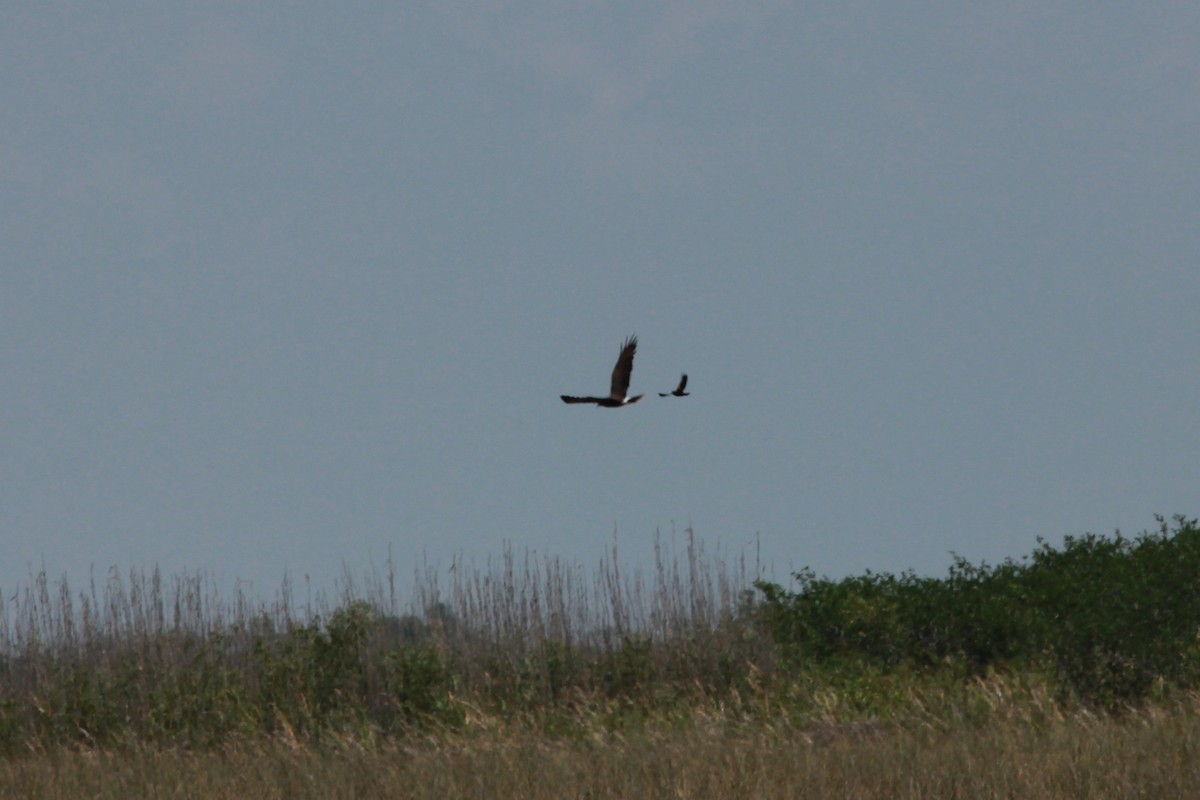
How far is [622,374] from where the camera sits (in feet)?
20.1

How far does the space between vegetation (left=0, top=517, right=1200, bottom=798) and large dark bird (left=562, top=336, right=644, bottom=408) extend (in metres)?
2.90

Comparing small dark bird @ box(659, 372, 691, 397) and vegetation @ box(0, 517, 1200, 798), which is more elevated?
small dark bird @ box(659, 372, 691, 397)

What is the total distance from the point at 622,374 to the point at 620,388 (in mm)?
94

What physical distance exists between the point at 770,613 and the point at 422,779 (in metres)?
8.12

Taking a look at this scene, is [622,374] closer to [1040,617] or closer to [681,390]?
[681,390]

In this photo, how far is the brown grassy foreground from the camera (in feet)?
24.4

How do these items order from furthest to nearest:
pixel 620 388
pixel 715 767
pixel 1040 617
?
pixel 1040 617
pixel 715 767
pixel 620 388

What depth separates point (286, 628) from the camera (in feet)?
50.9

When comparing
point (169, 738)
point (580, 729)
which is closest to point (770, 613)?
point (580, 729)

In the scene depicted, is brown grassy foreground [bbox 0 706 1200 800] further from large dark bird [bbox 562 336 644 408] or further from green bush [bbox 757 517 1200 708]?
large dark bird [bbox 562 336 644 408]

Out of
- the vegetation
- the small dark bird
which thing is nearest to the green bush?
the vegetation

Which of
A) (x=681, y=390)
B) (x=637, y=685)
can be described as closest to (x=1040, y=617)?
(x=637, y=685)

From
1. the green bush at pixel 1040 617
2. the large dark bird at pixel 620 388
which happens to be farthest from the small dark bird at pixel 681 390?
the green bush at pixel 1040 617

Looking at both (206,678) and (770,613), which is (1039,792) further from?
(206,678)
